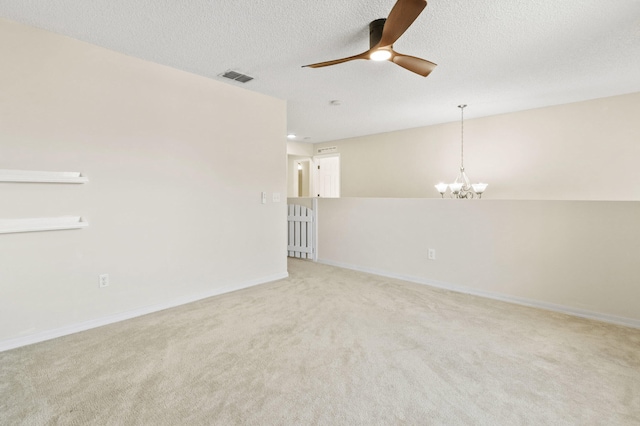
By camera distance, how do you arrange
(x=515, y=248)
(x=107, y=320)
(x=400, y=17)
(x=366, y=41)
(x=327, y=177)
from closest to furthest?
(x=400, y=17)
(x=366, y=41)
(x=107, y=320)
(x=515, y=248)
(x=327, y=177)

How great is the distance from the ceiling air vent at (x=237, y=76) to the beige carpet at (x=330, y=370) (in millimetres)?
2432

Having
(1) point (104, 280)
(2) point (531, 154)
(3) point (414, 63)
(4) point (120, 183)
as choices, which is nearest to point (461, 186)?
(2) point (531, 154)

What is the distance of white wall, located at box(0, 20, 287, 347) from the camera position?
237 cm

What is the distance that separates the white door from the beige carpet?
4.56 m

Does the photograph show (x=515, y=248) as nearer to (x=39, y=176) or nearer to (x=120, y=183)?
(x=120, y=183)

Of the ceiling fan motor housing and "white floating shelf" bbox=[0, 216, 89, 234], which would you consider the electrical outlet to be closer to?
"white floating shelf" bbox=[0, 216, 89, 234]

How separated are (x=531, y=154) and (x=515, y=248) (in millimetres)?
1965

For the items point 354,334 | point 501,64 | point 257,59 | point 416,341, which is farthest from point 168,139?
point 501,64

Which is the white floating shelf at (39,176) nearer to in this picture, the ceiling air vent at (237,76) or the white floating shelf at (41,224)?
the white floating shelf at (41,224)

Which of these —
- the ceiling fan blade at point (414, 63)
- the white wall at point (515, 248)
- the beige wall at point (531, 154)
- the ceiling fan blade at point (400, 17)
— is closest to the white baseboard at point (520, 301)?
the white wall at point (515, 248)

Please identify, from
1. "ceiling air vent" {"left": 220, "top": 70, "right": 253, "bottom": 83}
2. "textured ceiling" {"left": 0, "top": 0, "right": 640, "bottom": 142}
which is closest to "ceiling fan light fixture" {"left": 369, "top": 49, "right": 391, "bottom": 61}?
"textured ceiling" {"left": 0, "top": 0, "right": 640, "bottom": 142}

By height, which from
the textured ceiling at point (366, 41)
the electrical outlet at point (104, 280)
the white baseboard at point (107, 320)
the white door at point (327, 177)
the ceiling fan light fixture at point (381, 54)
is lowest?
the white baseboard at point (107, 320)

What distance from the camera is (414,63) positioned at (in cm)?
247

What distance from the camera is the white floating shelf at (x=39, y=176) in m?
2.25
